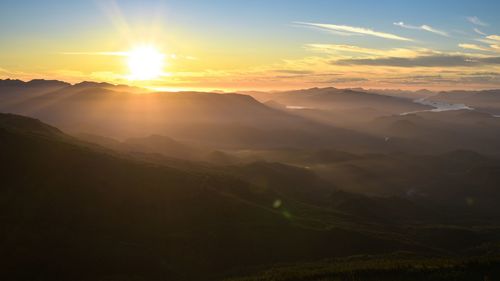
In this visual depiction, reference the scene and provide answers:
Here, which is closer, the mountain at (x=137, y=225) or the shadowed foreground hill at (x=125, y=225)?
the shadowed foreground hill at (x=125, y=225)

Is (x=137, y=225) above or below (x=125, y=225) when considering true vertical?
below

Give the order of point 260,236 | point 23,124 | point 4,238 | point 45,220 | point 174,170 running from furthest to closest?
point 23,124
point 174,170
point 260,236
point 45,220
point 4,238

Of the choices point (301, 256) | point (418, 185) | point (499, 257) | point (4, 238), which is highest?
point (499, 257)

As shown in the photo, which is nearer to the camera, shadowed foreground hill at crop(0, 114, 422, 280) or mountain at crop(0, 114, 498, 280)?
shadowed foreground hill at crop(0, 114, 422, 280)

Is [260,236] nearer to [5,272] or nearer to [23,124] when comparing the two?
[5,272]

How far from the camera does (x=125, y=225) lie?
61.6 m

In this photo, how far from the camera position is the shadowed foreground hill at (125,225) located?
5178 centimetres

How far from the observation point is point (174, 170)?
83.1 meters

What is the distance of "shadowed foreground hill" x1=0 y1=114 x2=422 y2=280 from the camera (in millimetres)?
51781

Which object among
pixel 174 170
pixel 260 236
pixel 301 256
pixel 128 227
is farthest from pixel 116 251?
pixel 174 170

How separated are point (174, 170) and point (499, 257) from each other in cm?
5937

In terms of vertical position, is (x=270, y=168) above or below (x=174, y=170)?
below

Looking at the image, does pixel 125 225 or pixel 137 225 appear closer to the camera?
pixel 125 225

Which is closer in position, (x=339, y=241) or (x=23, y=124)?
(x=339, y=241)
